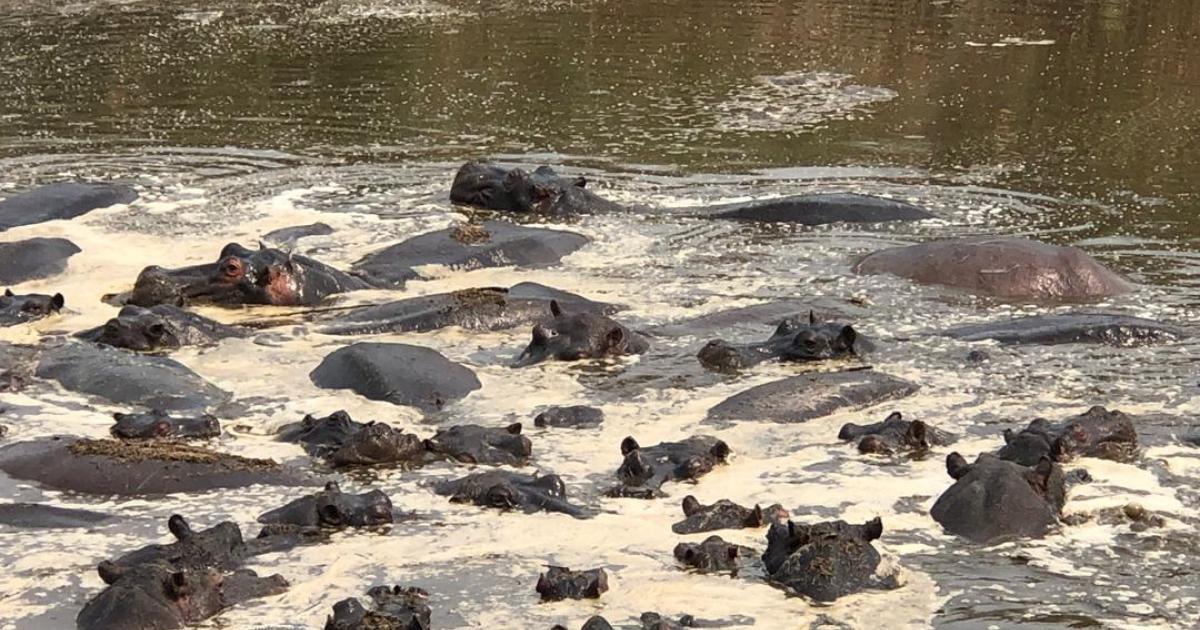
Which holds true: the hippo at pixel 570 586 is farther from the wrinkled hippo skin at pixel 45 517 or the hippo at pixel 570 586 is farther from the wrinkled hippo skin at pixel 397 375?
the wrinkled hippo skin at pixel 397 375

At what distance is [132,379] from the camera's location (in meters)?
8.38

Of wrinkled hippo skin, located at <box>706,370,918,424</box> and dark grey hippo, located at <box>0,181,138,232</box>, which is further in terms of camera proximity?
dark grey hippo, located at <box>0,181,138,232</box>

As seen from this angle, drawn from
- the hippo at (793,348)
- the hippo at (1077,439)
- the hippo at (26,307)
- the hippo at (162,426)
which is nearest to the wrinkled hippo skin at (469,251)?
the hippo at (26,307)

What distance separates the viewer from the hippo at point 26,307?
32.0ft

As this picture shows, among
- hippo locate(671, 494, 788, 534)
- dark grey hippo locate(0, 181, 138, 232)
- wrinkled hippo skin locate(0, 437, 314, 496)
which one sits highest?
dark grey hippo locate(0, 181, 138, 232)

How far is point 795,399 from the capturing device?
26.6ft

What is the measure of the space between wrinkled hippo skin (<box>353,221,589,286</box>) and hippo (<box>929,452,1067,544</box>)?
4783 millimetres

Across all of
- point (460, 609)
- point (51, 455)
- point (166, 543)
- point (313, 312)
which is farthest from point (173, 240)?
point (460, 609)

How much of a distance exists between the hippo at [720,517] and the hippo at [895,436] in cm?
87

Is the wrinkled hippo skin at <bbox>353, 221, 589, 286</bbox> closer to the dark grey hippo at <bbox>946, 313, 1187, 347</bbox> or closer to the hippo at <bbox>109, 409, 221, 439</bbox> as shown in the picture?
the dark grey hippo at <bbox>946, 313, 1187, 347</bbox>

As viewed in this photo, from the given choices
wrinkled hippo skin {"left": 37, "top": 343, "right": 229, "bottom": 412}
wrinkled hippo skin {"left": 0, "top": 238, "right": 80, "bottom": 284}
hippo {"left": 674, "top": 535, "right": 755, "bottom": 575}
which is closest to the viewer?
hippo {"left": 674, "top": 535, "right": 755, "bottom": 575}

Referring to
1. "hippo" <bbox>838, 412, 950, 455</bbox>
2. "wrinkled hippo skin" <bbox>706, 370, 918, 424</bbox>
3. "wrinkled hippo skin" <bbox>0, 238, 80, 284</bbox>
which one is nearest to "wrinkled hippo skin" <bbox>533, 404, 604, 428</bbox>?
"wrinkled hippo skin" <bbox>706, 370, 918, 424</bbox>

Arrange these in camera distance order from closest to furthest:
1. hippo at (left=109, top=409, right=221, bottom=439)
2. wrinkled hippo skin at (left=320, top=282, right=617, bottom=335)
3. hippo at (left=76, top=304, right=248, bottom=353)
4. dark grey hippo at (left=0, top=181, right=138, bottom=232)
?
hippo at (left=109, top=409, right=221, bottom=439), hippo at (left=76, top=304, right=248, bottom=353), wrinkled hippo skin at (left=320, top=282, right=617, bottom=335), dark grey hippo at (left=0, top=181, right=138, bottom=232)

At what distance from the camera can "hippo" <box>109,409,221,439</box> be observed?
25.0 feet
